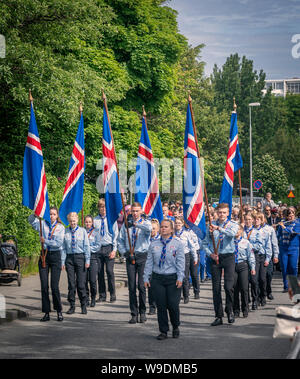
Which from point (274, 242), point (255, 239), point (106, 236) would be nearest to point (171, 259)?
point (255, 239)

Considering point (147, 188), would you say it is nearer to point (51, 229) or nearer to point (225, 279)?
point (51, 229)

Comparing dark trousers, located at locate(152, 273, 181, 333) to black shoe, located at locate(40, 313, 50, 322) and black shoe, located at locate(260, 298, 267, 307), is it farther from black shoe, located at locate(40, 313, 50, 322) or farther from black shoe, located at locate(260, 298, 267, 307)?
black shoe, located at locate(260, 298, 267, 307)

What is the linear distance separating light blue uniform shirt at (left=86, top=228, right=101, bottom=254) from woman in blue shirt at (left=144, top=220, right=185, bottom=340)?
3961mm

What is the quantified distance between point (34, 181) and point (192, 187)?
3143 millimetres

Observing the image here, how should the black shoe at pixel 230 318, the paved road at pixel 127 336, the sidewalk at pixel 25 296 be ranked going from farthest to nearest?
the sidewalk at pixel 25 296, the black shoe at pixel 230 318, the paved road at pixel 127 336

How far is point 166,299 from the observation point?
967 cm

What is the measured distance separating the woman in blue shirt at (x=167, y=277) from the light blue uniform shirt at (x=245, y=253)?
7.14 ft

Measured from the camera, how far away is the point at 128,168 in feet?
84.8

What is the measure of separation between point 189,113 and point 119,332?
417 centimetres

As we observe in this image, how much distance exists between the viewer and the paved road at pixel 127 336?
852 cm

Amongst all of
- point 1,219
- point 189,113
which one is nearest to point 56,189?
point 1,219

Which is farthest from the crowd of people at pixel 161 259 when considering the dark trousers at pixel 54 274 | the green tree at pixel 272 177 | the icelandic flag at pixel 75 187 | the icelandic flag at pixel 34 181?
the green tree at pixel 272 177

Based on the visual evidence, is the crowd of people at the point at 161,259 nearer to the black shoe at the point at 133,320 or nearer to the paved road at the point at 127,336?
the black shoe at the point at 133,320

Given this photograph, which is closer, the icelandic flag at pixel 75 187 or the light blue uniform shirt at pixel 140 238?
the light blue uniform shirt at pixel 140 238
